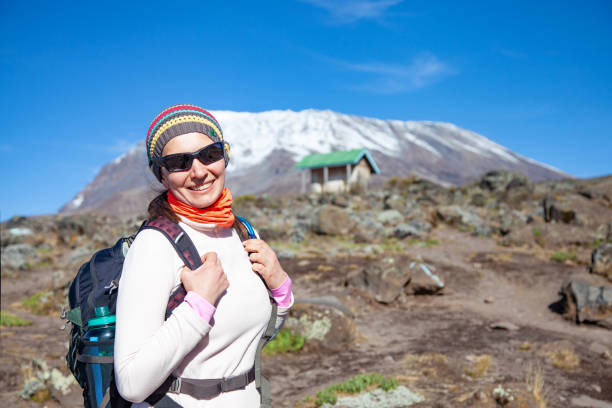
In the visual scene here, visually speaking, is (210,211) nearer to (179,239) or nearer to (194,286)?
(179,239)

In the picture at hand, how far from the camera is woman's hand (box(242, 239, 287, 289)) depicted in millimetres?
1755

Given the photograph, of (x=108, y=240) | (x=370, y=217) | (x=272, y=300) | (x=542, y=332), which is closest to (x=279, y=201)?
(x=370, y=217)

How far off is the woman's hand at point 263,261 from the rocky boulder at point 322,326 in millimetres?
5055

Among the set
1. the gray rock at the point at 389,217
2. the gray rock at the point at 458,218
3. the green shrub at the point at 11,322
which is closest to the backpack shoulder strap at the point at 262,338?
the green shrub at the point at 11,322

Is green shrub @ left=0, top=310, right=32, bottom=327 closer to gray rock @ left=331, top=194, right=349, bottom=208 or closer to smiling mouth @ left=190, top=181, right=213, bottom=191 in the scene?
smiling mouth @ left=190, top=181, right=213, bottom=191

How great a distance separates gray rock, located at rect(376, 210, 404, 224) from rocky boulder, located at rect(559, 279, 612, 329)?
11.7 meters

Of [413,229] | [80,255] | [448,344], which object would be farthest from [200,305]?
[413,229]

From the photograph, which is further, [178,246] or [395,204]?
[395,204]

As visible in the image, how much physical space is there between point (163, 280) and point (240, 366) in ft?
1.68

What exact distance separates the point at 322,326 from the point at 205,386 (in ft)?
17.6

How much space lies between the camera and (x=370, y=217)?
2014 centimetres

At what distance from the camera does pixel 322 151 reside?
137250 millimetres

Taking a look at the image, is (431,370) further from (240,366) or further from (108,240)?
(108,240)

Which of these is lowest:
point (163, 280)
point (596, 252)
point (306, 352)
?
point (306, 352)
